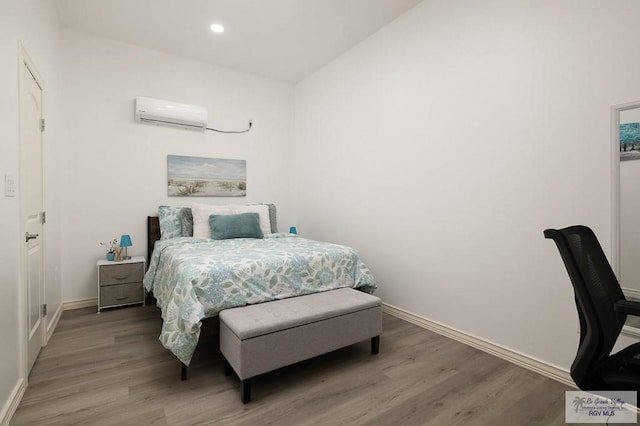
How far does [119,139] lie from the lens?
358 cm

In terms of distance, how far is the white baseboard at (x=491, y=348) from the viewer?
2018mm

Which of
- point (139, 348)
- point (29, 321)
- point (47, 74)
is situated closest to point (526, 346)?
point (139, 348)

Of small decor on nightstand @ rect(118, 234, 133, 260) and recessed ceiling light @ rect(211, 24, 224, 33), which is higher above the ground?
recessed ceiling light @ rect(211, 24, 224, 33)

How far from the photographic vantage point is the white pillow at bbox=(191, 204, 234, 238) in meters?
3.46

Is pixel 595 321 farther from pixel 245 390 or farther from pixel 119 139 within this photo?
pixel 119 139

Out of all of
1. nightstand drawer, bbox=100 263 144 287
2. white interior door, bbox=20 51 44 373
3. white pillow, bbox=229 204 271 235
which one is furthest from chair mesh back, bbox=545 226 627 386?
nightstand drawer, bbox=100 263 144 287

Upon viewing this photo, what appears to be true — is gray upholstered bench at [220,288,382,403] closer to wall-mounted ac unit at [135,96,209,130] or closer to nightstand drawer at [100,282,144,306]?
nightstand drawer at [100,282,144,306]

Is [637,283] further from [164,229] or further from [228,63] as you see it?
[228,63]

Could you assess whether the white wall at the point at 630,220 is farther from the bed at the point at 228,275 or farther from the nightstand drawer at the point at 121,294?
the nightstand drawer at the point at 121,294

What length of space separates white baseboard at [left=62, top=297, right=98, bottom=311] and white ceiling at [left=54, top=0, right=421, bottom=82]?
9.34 ft

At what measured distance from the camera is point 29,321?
200 cm

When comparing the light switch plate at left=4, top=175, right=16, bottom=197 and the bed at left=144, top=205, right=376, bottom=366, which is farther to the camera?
the bed at left=144, top=205, right=376, bottom=366

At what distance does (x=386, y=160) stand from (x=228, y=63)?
2460 millimetres

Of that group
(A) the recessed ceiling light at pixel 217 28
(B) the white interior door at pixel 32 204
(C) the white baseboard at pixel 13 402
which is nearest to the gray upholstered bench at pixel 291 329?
(C) the white baseboard at pixel 13 402
